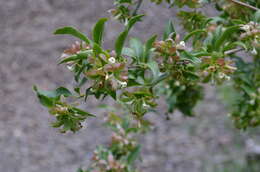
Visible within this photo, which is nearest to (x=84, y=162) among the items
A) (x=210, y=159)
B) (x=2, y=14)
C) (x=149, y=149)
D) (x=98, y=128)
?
(x=98, y=128)

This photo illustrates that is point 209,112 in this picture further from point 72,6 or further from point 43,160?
point 72,6

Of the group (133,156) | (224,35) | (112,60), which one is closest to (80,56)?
(112,60)

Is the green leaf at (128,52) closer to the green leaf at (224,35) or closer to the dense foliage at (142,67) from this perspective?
the dense foliage at (142,67)

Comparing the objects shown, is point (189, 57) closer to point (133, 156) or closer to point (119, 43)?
point (119, 43)

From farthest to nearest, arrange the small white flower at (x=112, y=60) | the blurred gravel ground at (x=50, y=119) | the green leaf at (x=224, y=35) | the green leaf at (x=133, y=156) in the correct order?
the blurred gravel ground at (x=50, y=119) → the green leaf at (x=133, y=156) → the green leaf at (x=224, y=35) → the small white flower at (x=112, y=60)

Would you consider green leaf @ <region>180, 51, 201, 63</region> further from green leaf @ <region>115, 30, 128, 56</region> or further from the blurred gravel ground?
the blurred gravel ground

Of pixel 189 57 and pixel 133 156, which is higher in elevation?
pixel 189 57

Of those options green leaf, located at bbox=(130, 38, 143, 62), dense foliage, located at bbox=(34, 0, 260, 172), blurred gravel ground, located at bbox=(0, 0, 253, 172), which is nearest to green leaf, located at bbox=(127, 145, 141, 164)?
dense foliage, located at bbox=(34, 0, 260, 172)

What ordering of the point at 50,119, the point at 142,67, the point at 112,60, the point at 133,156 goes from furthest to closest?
1. the point at 50,119
2. the point at 133,156
3. the point at 142,67
4. the point at 112,60

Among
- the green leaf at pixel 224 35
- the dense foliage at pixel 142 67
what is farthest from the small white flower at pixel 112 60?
the green leaf at pixel 224 35
